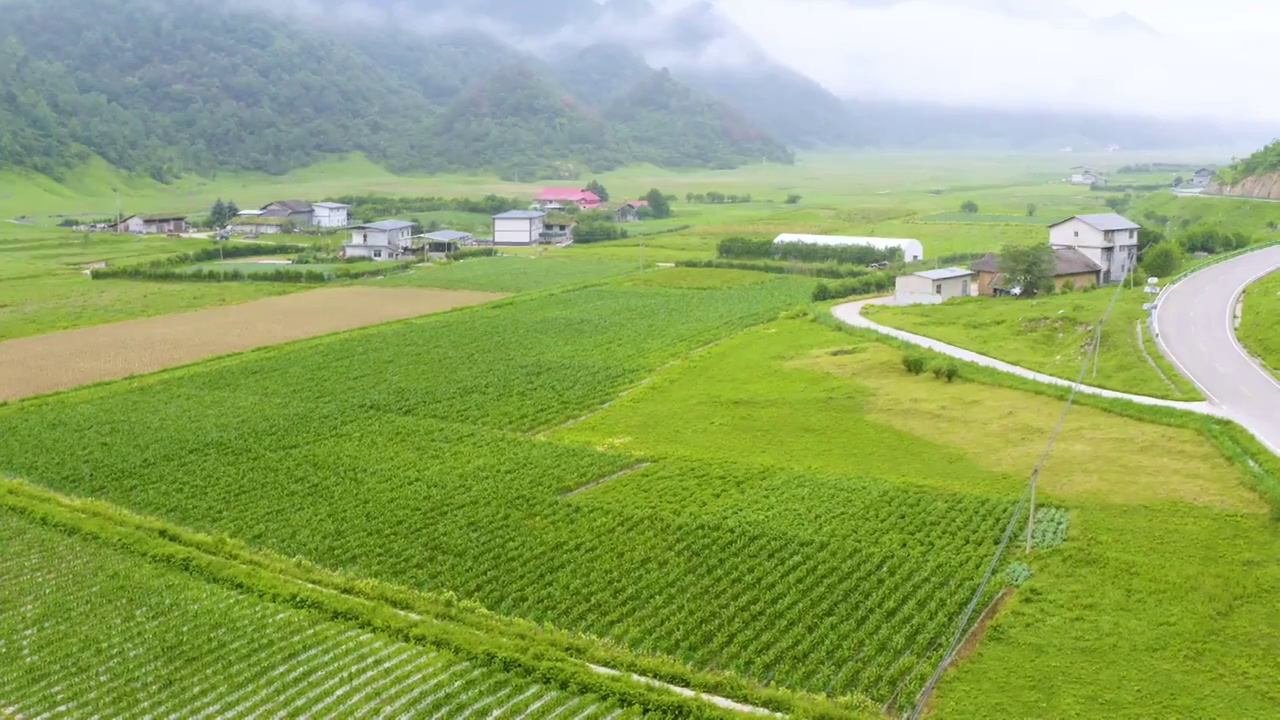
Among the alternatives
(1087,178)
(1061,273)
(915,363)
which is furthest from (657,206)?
(915,363)

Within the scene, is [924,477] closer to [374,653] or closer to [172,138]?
[374,653]

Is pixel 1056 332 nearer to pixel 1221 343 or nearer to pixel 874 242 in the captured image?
pixel 1221 343

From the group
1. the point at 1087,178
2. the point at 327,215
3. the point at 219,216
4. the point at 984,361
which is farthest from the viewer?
the point at 1087,178

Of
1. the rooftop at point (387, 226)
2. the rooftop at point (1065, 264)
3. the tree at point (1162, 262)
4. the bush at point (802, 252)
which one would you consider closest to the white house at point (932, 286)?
the rooftop at point (1065, 264)

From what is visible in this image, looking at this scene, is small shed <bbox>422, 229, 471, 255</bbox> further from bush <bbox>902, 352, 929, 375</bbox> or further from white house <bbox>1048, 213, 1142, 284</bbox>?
bush <bbox>902, 352, 929, 375</bbox>

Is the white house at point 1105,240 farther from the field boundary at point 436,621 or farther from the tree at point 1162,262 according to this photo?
the field boundary at point 436,621

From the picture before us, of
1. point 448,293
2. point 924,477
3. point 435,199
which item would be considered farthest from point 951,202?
point 924,477
